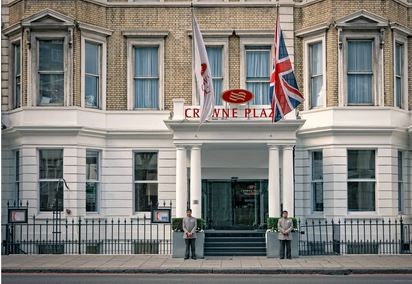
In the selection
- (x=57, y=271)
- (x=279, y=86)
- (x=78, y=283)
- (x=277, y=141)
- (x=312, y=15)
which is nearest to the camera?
(x=78, y=283)

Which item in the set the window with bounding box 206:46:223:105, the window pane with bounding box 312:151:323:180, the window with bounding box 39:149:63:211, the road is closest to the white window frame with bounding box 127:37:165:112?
the window with bounding box 206:46:223:105

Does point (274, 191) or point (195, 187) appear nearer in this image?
point (274, 191)

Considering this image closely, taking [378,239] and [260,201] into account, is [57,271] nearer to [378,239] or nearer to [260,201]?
[260,201]

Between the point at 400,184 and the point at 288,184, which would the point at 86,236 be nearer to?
the point at 288,184

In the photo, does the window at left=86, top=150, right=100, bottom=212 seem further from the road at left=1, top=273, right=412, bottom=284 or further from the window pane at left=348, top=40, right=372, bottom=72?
the window pane at left=348, top=40, right=372, bottom=72

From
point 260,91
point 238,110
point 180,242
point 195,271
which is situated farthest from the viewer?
point 260,91

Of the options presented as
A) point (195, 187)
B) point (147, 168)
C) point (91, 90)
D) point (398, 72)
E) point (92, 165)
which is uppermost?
point (398, 72)

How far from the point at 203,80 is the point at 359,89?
21.0ft

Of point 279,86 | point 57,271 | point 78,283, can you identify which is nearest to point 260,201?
point 279,86

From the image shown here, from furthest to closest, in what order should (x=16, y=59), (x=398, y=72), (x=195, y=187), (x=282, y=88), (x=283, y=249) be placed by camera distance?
(x=398, y=72), (x=16, y=59), (x=195, y=187), (x=283, y=249), (x=282, y=88)

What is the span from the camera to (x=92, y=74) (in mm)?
25922

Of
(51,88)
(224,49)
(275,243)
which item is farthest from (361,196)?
(51,88)

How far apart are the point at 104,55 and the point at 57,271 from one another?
1018 centimetres

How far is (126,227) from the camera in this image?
1014 inches
